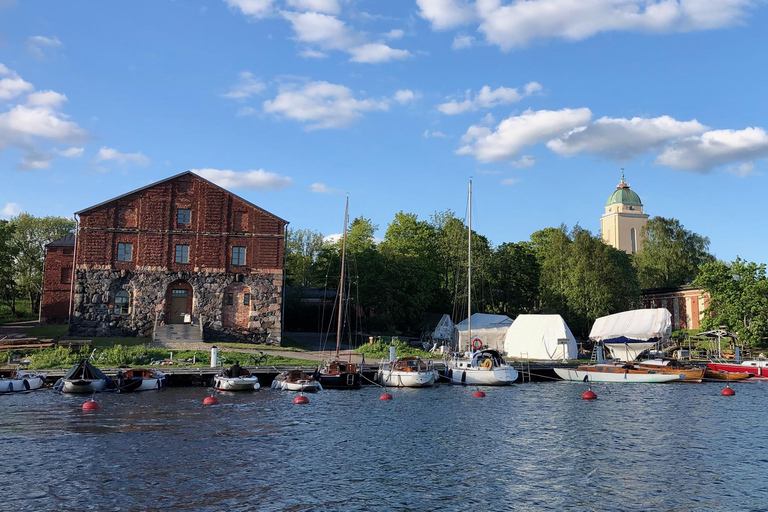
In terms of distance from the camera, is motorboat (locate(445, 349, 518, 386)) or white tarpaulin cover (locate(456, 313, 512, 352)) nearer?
motorboat (locate(445, 349, 518, 386))

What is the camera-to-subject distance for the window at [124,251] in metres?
57.9

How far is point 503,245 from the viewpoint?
84.5 meters

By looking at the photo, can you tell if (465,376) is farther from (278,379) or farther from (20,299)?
(20,299)

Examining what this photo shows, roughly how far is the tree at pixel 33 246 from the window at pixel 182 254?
128ft

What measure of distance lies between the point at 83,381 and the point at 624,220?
113046 mm

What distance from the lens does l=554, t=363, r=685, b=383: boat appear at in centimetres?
4706

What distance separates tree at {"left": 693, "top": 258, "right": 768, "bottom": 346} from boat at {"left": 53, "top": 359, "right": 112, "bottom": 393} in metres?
53.4

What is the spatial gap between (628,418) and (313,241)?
296 feet

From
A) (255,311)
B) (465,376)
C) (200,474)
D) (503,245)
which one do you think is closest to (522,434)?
(200,474)

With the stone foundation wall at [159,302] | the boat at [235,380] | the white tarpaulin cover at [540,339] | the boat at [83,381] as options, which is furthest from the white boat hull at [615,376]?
the boat at [83,381]

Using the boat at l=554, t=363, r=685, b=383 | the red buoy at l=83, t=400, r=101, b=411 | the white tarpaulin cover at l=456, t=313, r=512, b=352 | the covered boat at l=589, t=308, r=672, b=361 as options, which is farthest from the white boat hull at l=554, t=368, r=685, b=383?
the red buoy at l=83, t=400, r=101, b=411

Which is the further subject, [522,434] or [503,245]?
[503,245]

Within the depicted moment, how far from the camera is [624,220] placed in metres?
128

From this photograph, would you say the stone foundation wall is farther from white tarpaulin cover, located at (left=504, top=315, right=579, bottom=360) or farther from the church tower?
the church tower
